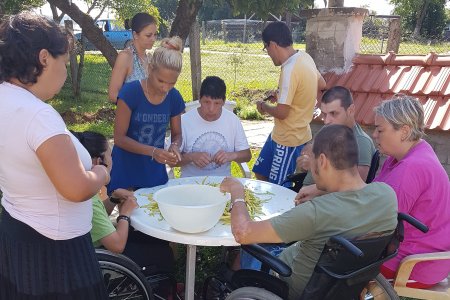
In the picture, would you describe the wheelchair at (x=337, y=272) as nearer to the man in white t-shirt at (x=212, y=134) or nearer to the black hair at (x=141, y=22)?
the man in white t-shirt at (x=212, y=134)

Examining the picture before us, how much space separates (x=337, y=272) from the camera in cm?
174

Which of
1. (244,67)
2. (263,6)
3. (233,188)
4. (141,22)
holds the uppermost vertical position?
(263,6)

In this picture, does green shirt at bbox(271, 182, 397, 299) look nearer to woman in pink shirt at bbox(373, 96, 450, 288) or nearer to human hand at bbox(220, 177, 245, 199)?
human hand at bbox(220, 177, 245, 199)

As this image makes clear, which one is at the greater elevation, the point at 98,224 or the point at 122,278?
the point at 98,224

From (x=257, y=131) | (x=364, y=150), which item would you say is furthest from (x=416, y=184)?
(x=257, y=131)

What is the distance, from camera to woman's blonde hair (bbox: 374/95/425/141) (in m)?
2.28

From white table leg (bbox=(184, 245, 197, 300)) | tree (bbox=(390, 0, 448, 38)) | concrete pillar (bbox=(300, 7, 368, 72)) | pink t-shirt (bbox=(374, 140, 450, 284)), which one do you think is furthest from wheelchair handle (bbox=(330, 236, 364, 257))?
tree (bbox=(390, 0, 448, 38))

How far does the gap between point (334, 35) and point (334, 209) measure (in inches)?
119

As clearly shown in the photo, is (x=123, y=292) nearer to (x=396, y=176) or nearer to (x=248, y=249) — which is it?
(x=248, y=249)

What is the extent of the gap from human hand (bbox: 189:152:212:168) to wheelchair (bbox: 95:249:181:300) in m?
0.85

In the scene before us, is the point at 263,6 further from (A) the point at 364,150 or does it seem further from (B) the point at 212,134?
(A) the point at 364,150

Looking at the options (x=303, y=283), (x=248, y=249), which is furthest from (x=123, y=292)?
(x=303, y=283)

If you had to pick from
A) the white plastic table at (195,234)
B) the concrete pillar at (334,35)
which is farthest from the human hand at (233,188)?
the concrete pillar at (334,35)

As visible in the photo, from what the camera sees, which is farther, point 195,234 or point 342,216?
point 195,234
